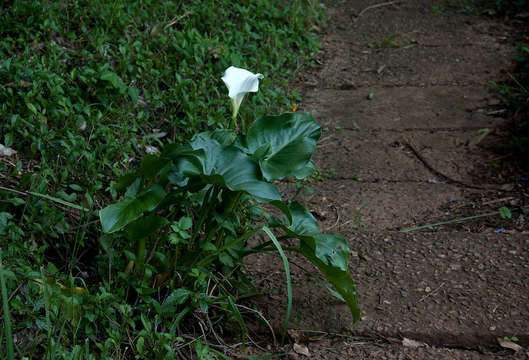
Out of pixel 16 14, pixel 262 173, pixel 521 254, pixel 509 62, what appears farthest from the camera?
pixel 509 62

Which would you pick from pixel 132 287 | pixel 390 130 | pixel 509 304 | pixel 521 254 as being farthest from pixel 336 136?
pixel 132 287

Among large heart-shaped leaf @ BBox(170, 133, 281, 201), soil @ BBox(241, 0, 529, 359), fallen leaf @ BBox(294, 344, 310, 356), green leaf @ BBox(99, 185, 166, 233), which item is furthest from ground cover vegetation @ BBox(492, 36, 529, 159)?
green leaf @ BBox(99, 185, 166, 233)

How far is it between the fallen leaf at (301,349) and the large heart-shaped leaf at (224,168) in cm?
51

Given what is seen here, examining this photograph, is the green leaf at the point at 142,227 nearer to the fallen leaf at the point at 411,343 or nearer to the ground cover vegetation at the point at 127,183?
the ground cover vegetation at the point at 127,183

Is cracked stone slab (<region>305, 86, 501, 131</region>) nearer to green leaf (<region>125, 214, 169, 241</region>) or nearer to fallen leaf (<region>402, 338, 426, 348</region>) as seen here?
fallen leaf (<region>402, 338, 426, 348</region>)

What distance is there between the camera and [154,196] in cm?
159

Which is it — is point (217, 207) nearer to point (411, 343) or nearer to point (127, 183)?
point (127, 183)

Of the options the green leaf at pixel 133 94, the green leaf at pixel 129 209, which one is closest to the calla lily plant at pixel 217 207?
the green leaf at pixel 129 209

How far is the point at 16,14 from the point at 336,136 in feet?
5.82

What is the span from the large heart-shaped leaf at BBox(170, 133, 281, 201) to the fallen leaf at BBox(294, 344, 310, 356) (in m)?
0.51

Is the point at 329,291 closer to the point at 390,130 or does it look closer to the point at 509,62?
the point at 390,130

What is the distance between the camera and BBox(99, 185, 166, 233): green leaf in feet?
4.95

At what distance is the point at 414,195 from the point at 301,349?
1146mm

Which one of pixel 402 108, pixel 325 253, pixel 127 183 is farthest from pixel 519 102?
pixel 127 183
